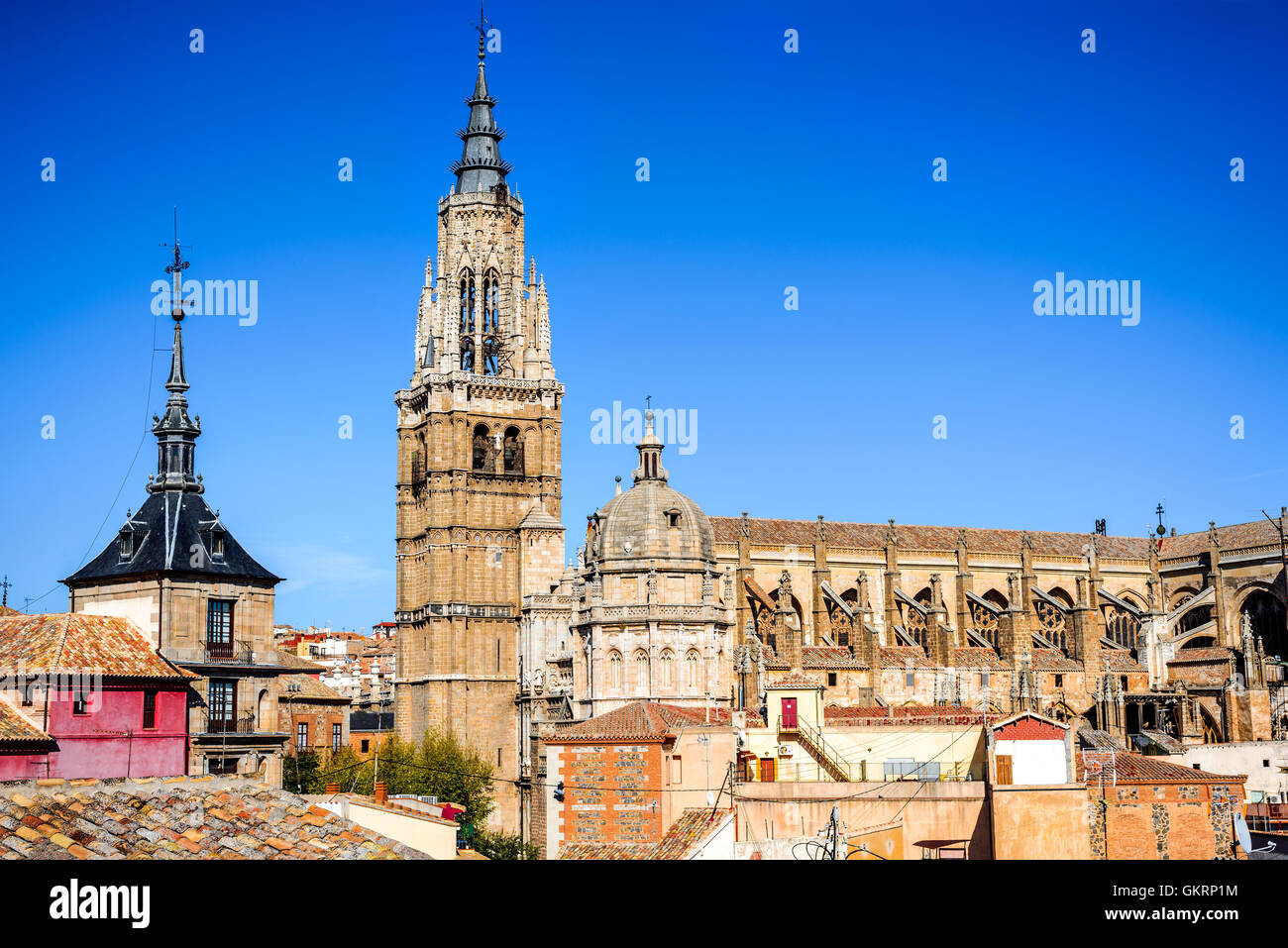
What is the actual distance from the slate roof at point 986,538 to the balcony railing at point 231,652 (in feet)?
117

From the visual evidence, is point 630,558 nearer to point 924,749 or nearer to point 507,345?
point 924,749

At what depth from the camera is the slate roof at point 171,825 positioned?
18109mm

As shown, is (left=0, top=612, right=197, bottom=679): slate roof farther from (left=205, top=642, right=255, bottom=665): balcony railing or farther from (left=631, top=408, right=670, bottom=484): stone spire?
(left=631, top=408, right=670, bottom=484): stone spire

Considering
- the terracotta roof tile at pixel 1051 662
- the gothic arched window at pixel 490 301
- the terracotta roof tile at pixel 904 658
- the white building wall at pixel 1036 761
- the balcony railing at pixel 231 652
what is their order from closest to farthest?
the white building wall at pixel 1036 761 → the balcony railing at pixel 231 652 → the terracotta roof tile at pixel 904 658 → the terracotta roof tile at pixel 1051 662 → the gothic arched window at pixel 490 301

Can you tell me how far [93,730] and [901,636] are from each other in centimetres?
→ 5146

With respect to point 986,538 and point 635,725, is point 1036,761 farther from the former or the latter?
point 986,538

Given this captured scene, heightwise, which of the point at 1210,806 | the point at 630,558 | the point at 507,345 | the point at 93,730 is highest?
the point at 507,345

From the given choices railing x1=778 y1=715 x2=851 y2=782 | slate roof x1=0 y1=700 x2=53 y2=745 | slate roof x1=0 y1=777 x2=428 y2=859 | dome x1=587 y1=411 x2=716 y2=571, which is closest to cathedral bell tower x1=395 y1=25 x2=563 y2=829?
dome x1=587 y1=411 x2=716 y2=571

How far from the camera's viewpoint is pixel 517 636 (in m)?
75.2

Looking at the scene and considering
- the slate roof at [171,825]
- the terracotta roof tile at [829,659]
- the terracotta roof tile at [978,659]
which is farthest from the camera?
the terracotta roof tile at [978,659]

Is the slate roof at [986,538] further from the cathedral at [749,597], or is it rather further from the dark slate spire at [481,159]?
the dark slate spire at [481,159]

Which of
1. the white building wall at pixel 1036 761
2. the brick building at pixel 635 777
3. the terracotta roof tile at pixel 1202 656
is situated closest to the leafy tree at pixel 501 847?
the brick building at pixel 635 777

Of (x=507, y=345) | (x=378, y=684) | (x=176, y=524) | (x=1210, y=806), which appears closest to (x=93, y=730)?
(x=176, y=524)

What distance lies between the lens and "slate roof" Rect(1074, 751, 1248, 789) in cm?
3919
